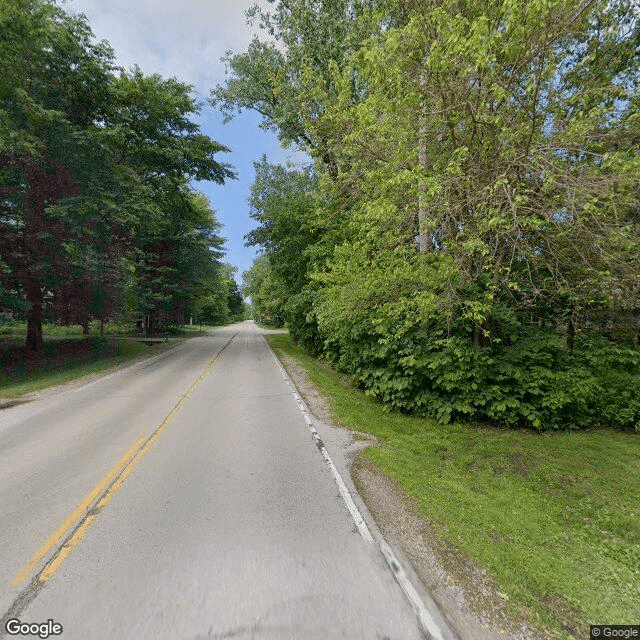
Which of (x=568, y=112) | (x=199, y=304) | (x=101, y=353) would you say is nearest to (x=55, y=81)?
(x=101, y=353)

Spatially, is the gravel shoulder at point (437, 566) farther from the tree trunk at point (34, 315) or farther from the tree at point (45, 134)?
the tree trunk at point (34, 315)

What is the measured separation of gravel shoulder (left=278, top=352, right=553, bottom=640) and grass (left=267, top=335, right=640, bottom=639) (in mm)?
115

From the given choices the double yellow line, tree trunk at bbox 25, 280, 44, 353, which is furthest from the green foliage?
tree trunk at bbox 25, 280, 44, 353

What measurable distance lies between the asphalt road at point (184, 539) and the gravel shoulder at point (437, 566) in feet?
1.11

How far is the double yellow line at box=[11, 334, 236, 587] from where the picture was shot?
2943mm

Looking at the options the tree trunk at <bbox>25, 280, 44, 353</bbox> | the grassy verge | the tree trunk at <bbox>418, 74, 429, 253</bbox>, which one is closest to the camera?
the tree trunk at <bbox>418, 74, 429, 253</bbox>

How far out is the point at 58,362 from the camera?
15.0 metres

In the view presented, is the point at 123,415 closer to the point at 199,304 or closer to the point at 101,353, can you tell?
the point at 101,353

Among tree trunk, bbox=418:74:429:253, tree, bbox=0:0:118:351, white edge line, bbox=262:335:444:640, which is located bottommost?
white edge line, bbox=262:335:444:640

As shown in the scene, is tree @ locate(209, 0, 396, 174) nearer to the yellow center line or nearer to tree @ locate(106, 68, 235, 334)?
tree @ locate(106, 68, 235, 334)

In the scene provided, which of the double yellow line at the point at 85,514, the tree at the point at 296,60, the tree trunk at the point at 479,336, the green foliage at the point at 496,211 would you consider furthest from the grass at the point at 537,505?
the tree at the point at 296,60

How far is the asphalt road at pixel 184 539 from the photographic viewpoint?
98.1 inches

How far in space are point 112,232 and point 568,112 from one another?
1812 centimetres

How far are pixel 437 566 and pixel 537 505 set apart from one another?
217 centimetres
